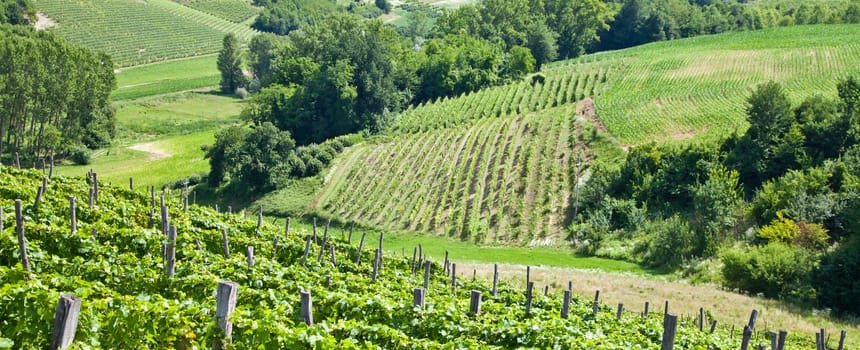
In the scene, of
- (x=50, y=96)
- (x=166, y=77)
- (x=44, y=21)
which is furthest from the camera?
(x=44, y=21)

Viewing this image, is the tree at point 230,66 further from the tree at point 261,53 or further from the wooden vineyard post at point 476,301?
the wooden vineyard post at point 476,301

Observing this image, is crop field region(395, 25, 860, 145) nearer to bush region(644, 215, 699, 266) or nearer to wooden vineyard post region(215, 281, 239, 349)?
bush region(644, 215, 699, 266)

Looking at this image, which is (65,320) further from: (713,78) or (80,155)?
(713,78)

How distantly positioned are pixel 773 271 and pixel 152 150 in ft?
187

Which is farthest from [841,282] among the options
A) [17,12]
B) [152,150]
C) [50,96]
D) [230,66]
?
[17,12]

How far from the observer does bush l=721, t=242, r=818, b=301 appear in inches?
1203

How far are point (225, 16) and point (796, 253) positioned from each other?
139m

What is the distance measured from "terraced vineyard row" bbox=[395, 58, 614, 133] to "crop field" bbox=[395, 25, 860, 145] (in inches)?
4.1

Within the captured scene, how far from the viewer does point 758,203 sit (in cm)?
3906

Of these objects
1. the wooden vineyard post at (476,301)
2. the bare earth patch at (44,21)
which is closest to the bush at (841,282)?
the wooden vineyard post at (476,301)

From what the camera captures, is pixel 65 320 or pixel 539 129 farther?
pixel 539 129

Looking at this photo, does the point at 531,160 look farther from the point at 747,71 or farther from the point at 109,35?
the point at 109,35

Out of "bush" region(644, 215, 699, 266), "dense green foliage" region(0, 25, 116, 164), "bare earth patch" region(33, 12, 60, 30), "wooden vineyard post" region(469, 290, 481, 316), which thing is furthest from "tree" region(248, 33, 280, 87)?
"wooden vineyard post" region(469, 290, 481, 316)

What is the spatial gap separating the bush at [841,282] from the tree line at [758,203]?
0.04 metres
